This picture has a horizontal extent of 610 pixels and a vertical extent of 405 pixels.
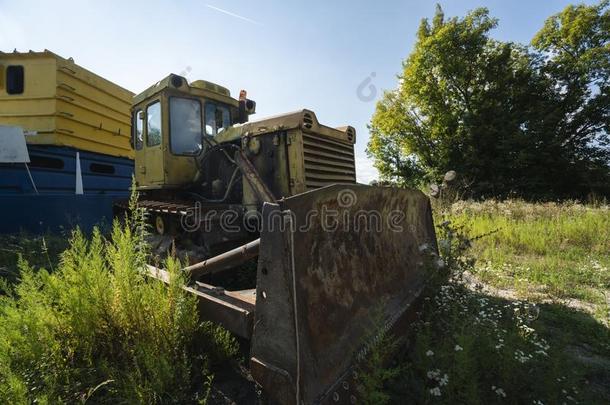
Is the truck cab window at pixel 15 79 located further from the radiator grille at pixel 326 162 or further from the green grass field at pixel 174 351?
the radiator grille at pixel 326 162

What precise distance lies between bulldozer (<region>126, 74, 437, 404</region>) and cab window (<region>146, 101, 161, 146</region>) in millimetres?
32

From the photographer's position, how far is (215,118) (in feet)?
17.8

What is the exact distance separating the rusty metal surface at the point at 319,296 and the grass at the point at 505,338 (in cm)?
19

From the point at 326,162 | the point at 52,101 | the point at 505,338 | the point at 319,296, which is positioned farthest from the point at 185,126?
the point at 505,338

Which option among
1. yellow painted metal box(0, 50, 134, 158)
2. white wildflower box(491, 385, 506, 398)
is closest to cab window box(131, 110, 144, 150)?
yellow painted metal box(0, 50, 134, 158)

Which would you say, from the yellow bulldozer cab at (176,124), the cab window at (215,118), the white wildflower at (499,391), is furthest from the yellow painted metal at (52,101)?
the white wildflower at (499,391)

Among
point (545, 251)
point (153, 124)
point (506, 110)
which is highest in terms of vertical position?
point (506, 110)

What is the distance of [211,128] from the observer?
536 centimetres

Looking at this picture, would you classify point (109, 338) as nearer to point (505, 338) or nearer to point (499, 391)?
point (499, 391)

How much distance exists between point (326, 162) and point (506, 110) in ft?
62.8

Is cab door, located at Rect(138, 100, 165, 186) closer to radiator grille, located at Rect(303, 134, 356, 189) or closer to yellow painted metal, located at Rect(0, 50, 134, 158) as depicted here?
radiator grille, located at Rect(303, 134, 356, 189)

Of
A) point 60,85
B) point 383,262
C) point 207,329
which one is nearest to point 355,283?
point 383,262

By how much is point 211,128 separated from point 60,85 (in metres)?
4.12

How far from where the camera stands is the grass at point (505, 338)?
198 centimetres
